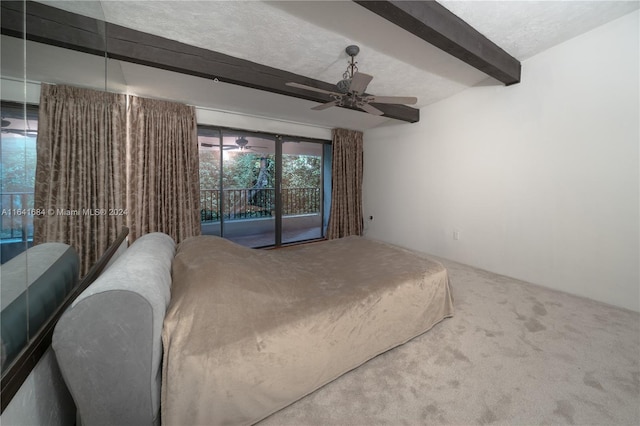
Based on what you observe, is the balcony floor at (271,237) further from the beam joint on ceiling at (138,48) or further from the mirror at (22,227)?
the mirror at (22,227)

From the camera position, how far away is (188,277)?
1.39 meters

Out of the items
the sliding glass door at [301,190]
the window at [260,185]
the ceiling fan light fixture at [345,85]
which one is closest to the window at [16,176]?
the ceiling fan light fixture at [345,85]

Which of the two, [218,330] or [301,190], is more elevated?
[301,190]

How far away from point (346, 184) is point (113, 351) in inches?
186

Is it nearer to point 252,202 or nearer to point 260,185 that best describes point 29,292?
point 260,185

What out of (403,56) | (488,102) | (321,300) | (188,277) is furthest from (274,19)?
(488,102)

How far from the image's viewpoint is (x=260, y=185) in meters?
5.30

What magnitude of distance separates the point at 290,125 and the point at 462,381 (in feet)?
14.4

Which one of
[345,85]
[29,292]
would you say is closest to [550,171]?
[345,85]

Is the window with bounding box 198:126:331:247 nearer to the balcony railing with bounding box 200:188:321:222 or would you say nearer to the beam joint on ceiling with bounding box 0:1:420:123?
the balcony railing with bounding box 200:188:321:222

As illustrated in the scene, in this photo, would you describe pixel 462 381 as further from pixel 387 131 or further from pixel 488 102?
pixel 387 131

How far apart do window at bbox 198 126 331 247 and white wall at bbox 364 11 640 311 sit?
7.86 ft

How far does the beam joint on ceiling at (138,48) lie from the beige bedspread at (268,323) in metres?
1.31

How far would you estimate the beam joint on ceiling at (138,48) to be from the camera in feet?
4.65
